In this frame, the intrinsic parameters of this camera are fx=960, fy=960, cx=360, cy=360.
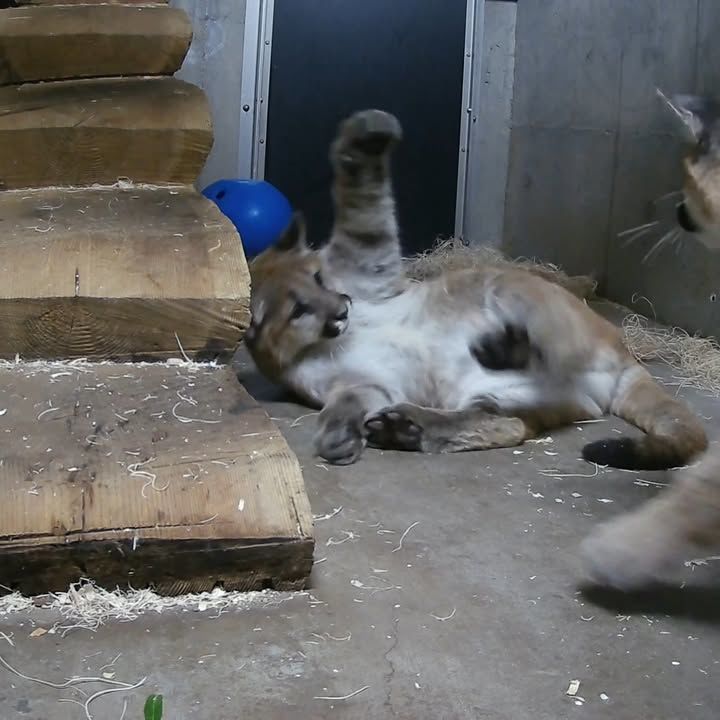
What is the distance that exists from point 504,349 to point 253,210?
2.43 m

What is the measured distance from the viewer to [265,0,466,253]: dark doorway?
20.4ft

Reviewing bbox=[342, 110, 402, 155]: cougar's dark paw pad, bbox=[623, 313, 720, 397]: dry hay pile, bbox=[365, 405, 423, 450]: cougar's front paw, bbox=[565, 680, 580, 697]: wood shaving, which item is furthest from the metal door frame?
bbox=[565, 680, 580, 697]: wood shaving

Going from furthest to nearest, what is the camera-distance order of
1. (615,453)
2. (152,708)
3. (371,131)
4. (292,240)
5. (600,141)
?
(600,141) < (292,240) < (371,131) < (615,453) < (152,708)

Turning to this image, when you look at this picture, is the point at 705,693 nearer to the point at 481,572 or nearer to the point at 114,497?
the point at 481,572

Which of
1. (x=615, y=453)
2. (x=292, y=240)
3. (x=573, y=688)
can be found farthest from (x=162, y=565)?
(x=292, y=240)

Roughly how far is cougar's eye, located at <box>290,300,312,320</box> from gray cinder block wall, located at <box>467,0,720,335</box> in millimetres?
1988

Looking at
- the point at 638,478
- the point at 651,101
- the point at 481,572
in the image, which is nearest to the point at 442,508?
the point at 481,572

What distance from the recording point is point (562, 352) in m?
3.35

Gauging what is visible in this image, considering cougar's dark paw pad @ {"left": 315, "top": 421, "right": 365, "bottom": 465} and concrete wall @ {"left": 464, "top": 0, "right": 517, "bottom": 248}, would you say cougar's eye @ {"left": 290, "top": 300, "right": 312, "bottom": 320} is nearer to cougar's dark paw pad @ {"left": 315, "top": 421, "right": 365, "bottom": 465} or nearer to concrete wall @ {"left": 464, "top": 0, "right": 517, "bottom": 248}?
cougar's dark paw pad @ {"left": 315, "top": 421, "right": 365, "bottom": 465}

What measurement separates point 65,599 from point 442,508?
1038 mm

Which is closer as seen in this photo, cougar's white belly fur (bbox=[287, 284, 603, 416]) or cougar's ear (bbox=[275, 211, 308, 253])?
cougar's white belly fur (bbox=[287, 284, 603, 416])

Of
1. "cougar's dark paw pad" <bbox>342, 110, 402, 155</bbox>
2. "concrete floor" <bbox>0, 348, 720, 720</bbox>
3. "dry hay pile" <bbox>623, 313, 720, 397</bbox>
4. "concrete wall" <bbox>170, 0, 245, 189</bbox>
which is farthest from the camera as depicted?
"concrete wall" <bbox>170, 0, 245, 189</bbox>

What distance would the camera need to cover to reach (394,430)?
9.93 ft

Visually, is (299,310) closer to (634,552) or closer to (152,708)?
(634,552)
